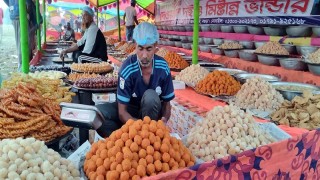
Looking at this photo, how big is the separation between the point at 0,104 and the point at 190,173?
1.22m

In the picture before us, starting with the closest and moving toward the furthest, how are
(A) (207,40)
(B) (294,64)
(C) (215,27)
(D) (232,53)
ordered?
1. (B) (294,64)
2. (D) (232,53)
3. (A) (207,40)
4. (C) (215,27)

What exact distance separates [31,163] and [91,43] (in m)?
3.54

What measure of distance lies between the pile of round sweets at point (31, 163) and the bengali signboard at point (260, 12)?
4022 millimetres

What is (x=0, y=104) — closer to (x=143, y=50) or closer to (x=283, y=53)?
(x=143, y=50)

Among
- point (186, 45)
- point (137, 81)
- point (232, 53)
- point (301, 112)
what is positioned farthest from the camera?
point (186, 45)

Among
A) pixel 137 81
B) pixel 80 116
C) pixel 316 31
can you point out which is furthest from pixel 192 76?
pixel 80 116

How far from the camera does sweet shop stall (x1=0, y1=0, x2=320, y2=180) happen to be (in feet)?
4.53

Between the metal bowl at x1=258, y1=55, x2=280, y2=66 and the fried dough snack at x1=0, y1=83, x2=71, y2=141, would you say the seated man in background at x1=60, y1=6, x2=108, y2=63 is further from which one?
the fried dough snack at x1=0, y1=83, x2=71, y2=141

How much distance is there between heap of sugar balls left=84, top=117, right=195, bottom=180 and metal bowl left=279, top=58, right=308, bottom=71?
102 inches

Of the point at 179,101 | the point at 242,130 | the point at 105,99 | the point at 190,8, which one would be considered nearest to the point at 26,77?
the point at 105,99

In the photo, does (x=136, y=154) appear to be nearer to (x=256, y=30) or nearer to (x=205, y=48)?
(x=256, y=30)

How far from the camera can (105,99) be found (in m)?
3.03

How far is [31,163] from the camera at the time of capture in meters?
1.34

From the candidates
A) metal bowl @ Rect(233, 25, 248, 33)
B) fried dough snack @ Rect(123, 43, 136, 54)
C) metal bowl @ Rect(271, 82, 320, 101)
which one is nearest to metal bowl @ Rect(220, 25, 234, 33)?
metal bowl @ Rect(233, 25, 248, 33)
